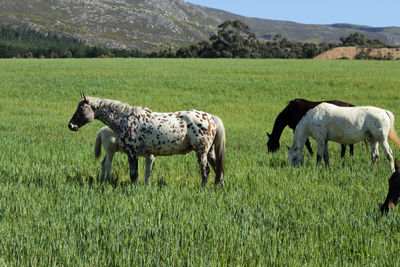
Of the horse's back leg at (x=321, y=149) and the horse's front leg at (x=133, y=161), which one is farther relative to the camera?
the horse's back leg at (x=321, y=149)

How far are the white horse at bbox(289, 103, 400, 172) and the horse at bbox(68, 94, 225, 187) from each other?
111 inches

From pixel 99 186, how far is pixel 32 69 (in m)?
38.9

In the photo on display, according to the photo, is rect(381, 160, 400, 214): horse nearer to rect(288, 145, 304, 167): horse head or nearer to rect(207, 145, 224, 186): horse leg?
rect(207, 145, 224, 186): horse leg

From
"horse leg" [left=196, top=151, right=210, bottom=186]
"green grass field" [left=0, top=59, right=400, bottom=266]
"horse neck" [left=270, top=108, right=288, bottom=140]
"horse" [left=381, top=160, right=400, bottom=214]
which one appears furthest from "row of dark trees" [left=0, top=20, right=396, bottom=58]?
"horse" [left=381, top=160, right=400, bottom=214]

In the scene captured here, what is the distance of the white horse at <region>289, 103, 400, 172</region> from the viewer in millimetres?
8797

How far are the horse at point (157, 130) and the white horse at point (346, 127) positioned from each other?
111 inches

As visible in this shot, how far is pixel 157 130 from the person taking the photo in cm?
693

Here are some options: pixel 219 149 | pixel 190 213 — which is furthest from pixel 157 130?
pixel 190 213

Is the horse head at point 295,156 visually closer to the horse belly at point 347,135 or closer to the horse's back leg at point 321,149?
the horse's back leg at point 321,149

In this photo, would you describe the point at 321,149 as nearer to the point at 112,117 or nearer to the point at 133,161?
the point at 133,161

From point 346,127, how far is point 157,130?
465cm

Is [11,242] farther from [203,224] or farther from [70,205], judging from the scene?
[203,224]

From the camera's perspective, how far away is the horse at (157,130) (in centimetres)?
695

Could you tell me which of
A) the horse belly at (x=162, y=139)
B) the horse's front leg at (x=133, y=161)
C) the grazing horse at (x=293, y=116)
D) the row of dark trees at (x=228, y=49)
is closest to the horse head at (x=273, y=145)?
the grazing horse at (x=293, y=116)
